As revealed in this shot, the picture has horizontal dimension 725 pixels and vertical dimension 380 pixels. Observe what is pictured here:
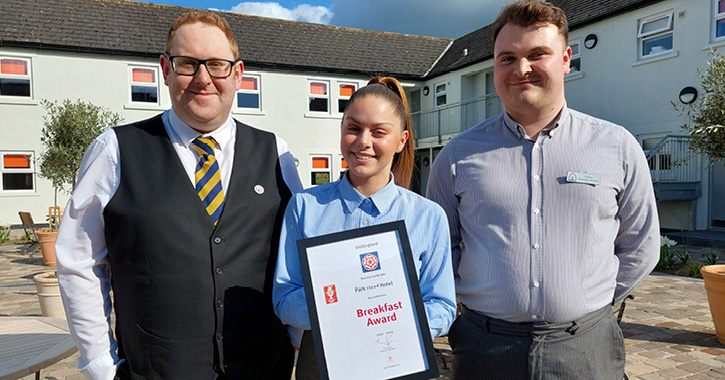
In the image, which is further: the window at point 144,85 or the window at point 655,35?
the window at point 144,85

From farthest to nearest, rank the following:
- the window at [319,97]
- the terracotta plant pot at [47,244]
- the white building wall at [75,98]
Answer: the window at [319,97] < the white building wall at [75,98] < the terracotta plant pot at [47,244]

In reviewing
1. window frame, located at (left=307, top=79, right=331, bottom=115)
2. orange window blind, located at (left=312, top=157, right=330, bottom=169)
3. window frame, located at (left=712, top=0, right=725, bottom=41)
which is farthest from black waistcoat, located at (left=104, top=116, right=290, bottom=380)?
window frame, located at (left=307, top=79, right=331, bottom=115)

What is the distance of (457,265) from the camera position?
2.25 m

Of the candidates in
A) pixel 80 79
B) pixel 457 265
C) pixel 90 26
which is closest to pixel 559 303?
pixel 457 265

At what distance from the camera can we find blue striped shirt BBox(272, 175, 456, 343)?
67.7 inches

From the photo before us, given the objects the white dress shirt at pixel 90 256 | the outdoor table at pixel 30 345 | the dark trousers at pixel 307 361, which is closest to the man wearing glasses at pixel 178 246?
the white dress shirt at pixel 90 256

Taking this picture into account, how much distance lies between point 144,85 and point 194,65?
57.2ft

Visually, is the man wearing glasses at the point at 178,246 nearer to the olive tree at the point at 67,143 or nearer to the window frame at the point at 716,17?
the olive tree at the point at 67,143

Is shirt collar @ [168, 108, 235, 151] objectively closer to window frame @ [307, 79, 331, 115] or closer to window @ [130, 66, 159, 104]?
window @ [130, 66, 159, 104]

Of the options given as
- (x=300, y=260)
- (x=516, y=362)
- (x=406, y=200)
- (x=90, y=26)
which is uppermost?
(x=90, y=26)

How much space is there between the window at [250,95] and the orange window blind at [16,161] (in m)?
7.20

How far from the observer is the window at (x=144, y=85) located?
57.1 ft

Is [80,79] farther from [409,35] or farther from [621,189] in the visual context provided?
[621,189]

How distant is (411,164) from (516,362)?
107 cm
